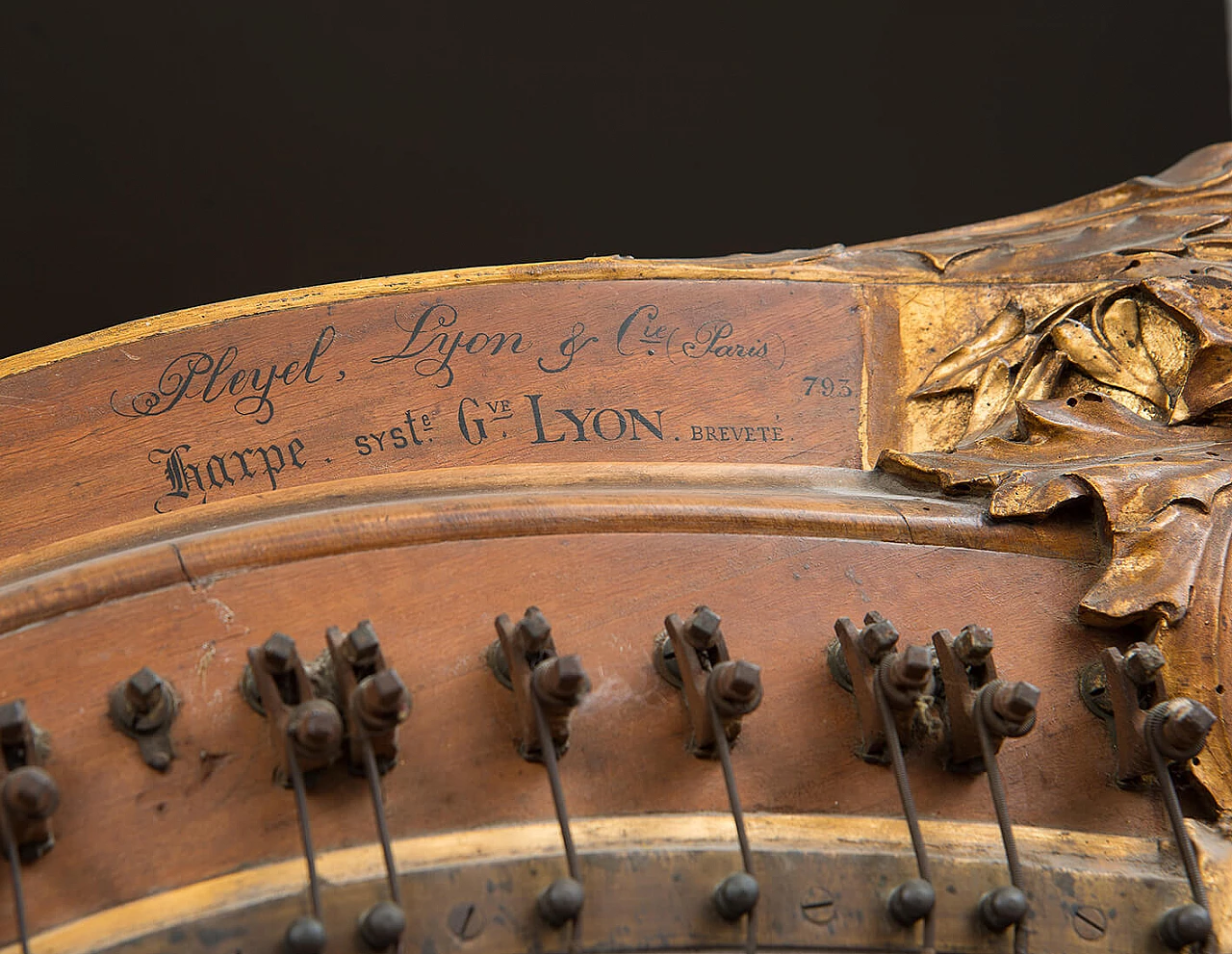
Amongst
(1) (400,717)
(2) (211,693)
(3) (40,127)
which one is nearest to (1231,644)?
(1) (400,717)

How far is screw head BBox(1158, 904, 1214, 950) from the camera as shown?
4.02 feet

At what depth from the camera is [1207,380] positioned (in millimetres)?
1570

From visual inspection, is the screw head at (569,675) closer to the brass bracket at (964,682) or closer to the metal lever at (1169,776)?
the brass bracket at (964,682)

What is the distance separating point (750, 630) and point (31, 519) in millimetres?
681

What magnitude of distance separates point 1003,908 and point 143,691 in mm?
705

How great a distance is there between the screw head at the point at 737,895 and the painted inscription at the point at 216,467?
58 cm

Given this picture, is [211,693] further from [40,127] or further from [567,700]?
[40,127]

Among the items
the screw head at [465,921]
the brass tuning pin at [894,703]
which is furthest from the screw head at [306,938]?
the brass tuning pin at [894,703]

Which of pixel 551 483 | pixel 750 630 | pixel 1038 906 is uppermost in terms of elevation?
pixel 551 483

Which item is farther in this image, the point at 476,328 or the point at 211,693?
the point at 476,328

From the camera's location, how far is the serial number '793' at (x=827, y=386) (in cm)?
164

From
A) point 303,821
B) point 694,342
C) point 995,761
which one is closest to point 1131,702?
point 995,761

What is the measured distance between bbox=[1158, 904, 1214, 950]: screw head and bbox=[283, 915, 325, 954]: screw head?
680 mm

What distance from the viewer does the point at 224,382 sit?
1519mm
